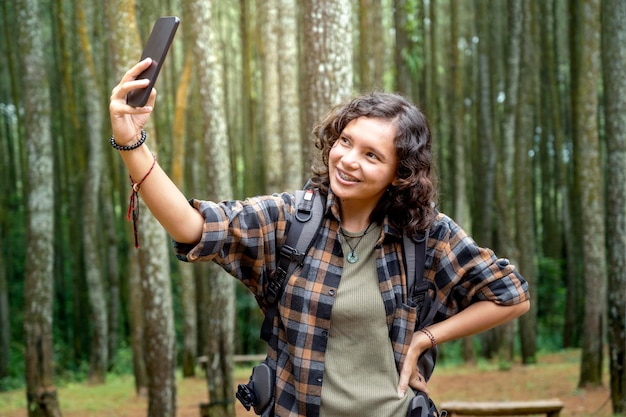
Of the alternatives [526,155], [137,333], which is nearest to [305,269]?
[137,333]

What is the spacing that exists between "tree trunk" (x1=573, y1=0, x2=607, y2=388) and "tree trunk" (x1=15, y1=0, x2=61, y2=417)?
208 inches

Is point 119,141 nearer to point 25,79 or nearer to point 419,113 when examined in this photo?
point 419,113

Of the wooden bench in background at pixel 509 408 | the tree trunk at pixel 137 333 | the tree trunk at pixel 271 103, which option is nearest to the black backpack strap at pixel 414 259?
the wooden bench in background at pixel 509 408

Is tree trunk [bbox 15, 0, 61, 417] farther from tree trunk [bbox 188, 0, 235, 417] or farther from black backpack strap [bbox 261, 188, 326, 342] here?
black backpack strap [bbox 261, 188, 326, 342]

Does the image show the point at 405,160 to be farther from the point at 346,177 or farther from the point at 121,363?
the point at 121,363

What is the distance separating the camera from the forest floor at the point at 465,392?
826 centimetres

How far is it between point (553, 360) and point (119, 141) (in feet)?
40.3

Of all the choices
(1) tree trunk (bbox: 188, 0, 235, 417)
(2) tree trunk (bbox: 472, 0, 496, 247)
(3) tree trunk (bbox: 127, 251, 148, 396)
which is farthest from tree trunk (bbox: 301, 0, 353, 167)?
(2) tree trunk (bbox: 472, 0, 496, 247)

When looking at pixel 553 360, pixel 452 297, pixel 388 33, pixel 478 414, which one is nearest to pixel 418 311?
pixel 452 297

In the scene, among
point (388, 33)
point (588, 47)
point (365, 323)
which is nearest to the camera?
point (365, 323)

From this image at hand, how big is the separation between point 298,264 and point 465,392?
8175 mm

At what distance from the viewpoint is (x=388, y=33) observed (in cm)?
2186

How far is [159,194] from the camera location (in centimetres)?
193

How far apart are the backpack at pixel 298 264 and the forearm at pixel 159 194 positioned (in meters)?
0.30
